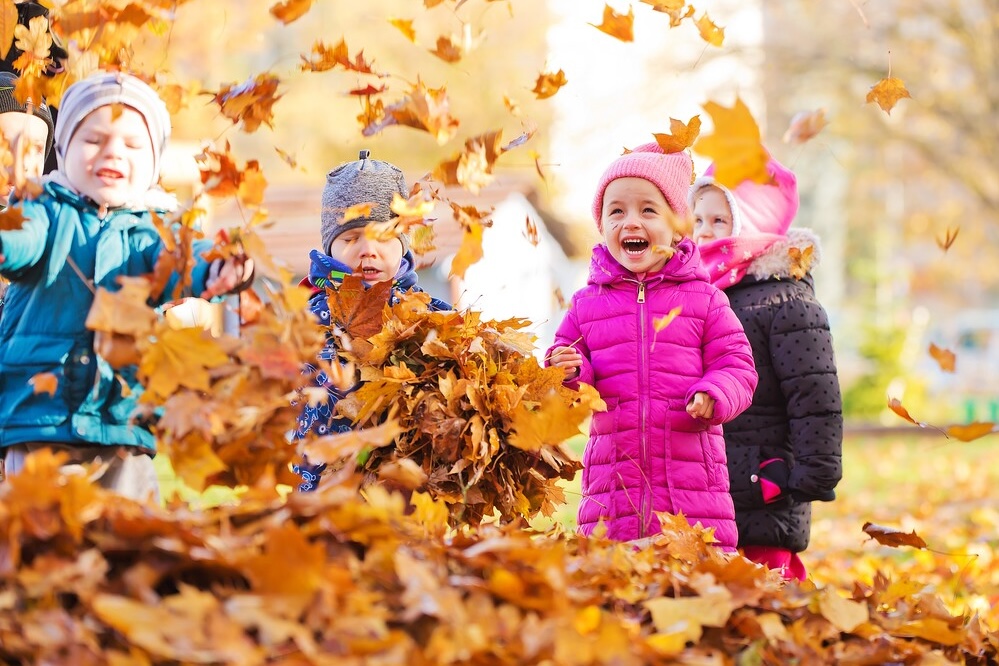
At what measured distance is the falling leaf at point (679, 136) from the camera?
3463mm

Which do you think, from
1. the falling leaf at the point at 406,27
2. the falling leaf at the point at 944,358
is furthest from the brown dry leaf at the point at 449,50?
the falling leaf at the point at 944,358

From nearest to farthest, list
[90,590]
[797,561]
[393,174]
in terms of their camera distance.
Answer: [90,590] → [393,174] → [797,561]

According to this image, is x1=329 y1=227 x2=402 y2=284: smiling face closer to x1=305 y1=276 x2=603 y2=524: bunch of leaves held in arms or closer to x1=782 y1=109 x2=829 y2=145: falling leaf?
x1=305 y1=276 x2=603 y2=524: bunch of leaves held in arms

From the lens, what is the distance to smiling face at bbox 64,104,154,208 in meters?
2.96

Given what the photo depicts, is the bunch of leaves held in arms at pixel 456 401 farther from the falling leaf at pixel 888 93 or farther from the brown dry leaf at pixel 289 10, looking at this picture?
the falling leaf at pixel 888 93

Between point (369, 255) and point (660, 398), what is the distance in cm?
104

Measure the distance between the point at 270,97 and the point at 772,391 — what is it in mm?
2067

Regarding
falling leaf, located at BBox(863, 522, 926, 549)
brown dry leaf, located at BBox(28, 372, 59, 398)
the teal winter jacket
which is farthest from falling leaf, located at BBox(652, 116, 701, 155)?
brown dry leaf, located at BBox(28, 372, 59, 398)

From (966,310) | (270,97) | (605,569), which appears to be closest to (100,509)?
(605,569)

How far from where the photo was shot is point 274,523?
2256 millimetres

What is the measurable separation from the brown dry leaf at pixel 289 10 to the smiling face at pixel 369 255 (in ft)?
2.77

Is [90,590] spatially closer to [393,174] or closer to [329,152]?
[393,174]

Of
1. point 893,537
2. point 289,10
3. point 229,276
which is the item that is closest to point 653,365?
point 893,537

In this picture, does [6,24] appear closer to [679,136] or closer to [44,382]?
[44,382]
